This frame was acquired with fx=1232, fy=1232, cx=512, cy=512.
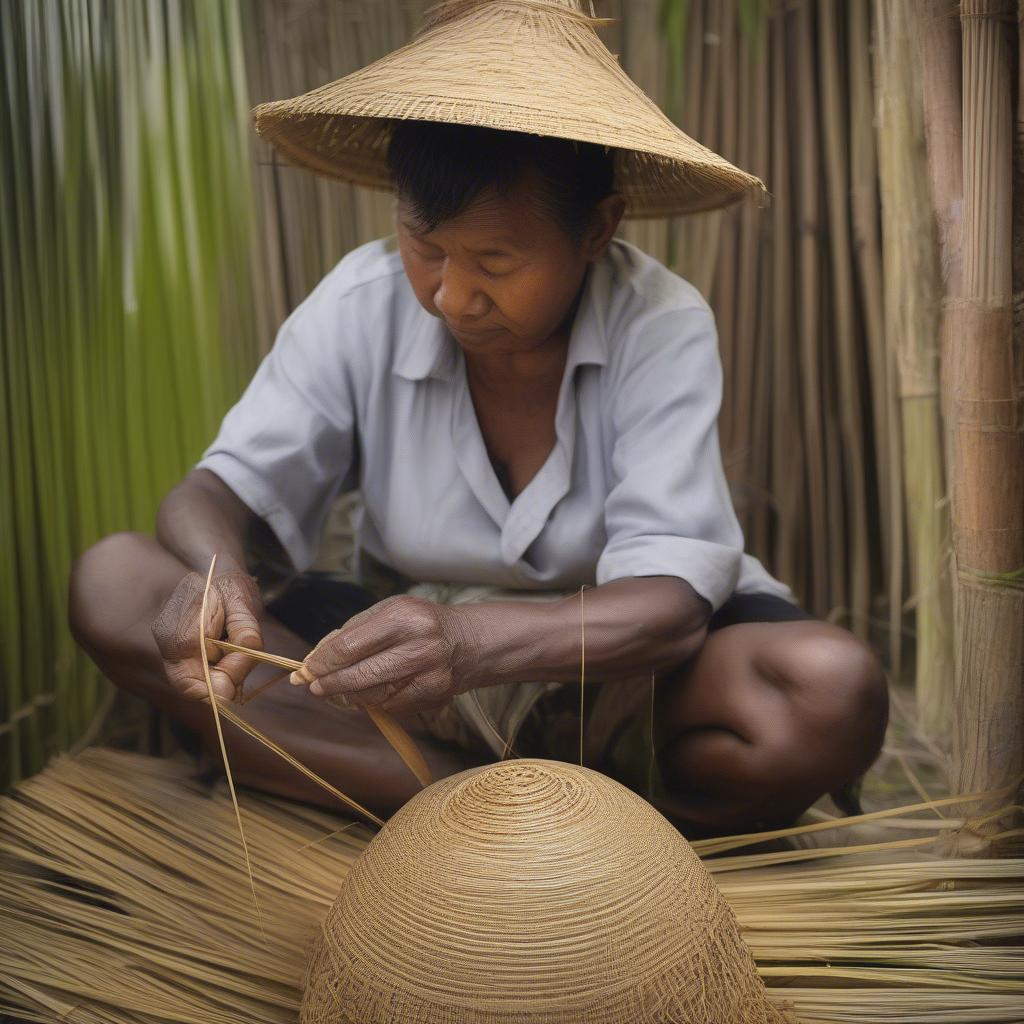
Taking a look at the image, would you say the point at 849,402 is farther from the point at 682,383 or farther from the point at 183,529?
the point at 183,529

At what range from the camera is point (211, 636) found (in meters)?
1.26

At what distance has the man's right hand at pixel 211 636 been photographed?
125 centimetres

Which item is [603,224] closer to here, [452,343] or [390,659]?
[452,343]

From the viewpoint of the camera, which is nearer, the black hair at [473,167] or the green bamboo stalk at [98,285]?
the black hair at [473,167]

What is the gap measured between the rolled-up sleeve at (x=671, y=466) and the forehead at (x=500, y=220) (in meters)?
0.26

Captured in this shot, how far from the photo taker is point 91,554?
167cm

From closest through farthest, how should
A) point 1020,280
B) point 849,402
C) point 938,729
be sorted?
point 1020,280
point 938,729
point 849,402

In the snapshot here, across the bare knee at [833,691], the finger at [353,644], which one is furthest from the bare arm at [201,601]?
the bare knee at [833,691]

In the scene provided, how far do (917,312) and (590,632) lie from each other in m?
0.73

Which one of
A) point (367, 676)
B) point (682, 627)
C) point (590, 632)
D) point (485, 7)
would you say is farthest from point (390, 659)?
point (485, 7)

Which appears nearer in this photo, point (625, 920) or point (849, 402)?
point (625, 920)

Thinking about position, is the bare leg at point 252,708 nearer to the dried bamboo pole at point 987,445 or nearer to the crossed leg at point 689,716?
the crossed leg at point 689,716

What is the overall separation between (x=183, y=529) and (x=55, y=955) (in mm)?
517

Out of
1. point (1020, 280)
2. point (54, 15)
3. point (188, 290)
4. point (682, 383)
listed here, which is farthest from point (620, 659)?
point (54, 15)
